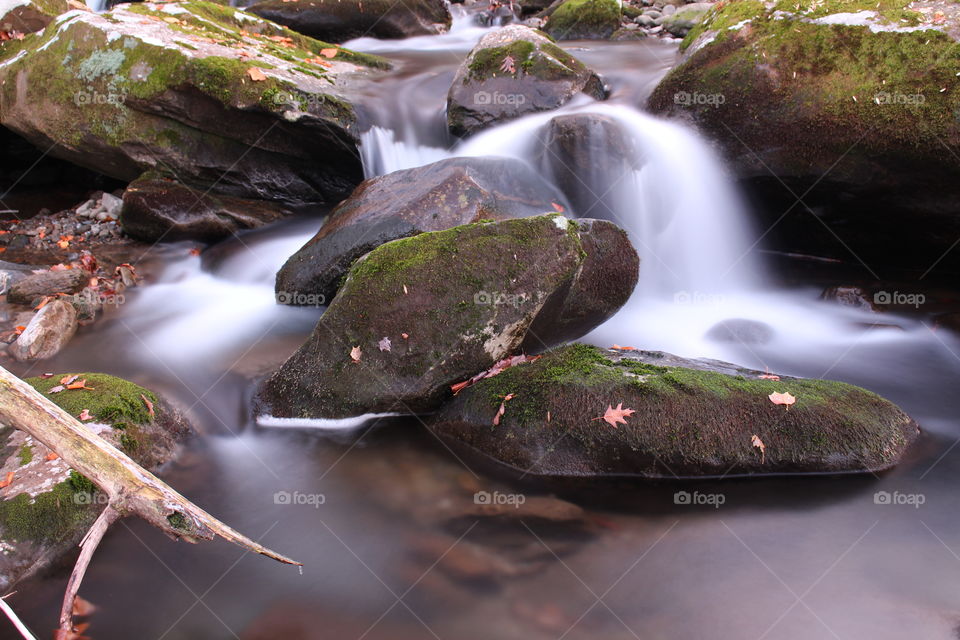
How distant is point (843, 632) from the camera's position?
3.02 m

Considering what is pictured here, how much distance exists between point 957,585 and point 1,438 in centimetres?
556

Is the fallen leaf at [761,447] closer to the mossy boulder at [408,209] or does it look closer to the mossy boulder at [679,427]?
the mossy boulder at [679,427]

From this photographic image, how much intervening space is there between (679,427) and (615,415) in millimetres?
405

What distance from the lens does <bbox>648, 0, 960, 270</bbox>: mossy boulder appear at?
5945mm

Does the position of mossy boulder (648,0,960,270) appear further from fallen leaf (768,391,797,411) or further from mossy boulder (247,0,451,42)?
mossy boulder (247,0,451,42)

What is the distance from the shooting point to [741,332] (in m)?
6.10

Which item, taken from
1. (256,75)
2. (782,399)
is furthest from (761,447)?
(256,75)

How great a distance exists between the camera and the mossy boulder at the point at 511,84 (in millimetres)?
8117

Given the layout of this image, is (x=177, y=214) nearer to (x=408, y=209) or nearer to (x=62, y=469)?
(x=408, y=209)

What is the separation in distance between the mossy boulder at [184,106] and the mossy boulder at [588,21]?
644 cm

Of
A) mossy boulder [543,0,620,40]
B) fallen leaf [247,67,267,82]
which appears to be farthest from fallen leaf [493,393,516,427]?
mossy boulder [543,0,620,40]

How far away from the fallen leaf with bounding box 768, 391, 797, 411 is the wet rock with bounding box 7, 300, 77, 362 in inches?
240

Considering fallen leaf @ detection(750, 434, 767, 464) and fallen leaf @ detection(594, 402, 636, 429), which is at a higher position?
fallen leaf @ detection(594, 402, 636, 429)

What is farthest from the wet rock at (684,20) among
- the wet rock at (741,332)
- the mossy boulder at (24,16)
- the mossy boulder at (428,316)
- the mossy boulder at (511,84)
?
the mossy boulder at (24,16)
